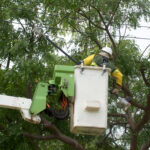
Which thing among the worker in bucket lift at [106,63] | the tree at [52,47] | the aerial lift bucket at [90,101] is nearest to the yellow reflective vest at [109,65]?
the worker in bucket lift at [106,63]

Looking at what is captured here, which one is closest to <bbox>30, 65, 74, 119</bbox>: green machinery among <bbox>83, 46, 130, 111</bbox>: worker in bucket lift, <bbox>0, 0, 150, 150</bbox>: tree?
<bbox>83, 46, 130, 111</bbox>: worker in bucket lift

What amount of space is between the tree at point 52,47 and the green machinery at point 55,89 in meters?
2.25

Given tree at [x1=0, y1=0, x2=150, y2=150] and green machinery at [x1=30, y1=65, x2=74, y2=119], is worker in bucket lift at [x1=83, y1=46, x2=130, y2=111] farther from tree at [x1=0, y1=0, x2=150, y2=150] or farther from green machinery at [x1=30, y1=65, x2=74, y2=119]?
tree at [x1=0, y1=0, x2=150, y2=150]

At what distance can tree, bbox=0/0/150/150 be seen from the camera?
742 cm

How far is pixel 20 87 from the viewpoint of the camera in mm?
8461

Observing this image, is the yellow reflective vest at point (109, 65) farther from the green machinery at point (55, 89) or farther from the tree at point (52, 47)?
the tree at point (52, 47)

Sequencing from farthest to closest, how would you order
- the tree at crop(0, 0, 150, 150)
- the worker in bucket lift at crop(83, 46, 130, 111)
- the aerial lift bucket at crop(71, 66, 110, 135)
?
the tree at crop(0, 0, 150, 150) → the worker in bucket lift at crop(83, 46, 130, 111) → the aerial lift bucket at crop(71, 66, 110, 135)

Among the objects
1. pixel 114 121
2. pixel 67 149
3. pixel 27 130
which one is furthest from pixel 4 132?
pixel 114 121

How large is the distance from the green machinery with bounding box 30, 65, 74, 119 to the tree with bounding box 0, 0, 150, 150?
7.39ft

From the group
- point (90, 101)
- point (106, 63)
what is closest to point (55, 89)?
point (90, 101)

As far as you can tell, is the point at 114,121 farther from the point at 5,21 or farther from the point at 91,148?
the point at 5,21

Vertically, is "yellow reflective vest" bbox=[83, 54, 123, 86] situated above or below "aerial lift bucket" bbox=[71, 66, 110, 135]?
above

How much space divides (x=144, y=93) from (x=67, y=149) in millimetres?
2467

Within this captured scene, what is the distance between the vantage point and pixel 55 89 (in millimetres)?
4730
